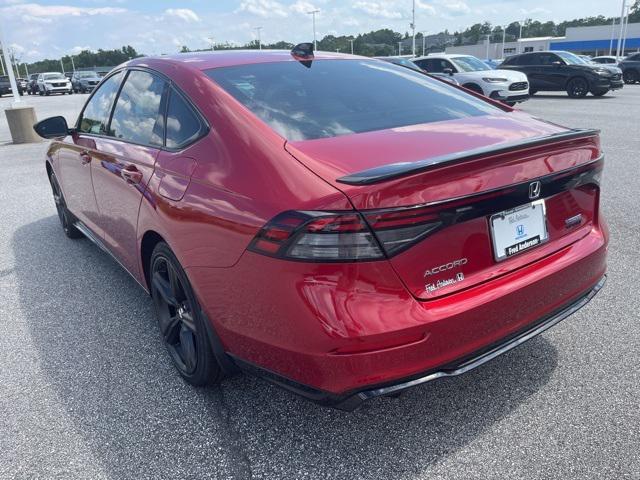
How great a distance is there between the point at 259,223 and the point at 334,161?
0.37m

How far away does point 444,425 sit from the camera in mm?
2430

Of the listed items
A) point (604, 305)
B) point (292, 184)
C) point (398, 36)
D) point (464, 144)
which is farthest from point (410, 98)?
point (398, 36)

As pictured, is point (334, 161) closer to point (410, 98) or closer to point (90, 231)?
point (410, 98)

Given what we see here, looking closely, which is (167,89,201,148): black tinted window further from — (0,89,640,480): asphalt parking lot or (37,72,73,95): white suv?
(37,72,73,95): white suv

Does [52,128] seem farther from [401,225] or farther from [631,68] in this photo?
[631,68]

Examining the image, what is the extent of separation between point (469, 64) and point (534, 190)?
17.1 metres

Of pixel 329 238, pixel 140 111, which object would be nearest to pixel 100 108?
pixel 140 111

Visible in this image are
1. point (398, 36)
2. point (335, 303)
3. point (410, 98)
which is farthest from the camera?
point (398, 36)

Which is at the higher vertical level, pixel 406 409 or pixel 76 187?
pixel 76 187

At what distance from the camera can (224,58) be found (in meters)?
3.05

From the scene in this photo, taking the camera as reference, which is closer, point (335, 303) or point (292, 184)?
point (335, 303)

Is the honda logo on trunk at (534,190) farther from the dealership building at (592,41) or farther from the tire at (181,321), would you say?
the dealership building at (592,41)

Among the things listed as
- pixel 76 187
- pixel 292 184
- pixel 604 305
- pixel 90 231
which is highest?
pixel 292 184

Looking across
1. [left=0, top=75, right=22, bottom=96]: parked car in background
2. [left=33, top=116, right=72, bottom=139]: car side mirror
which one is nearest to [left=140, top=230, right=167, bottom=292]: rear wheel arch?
[left=33, top=116, right=72, bottom=139]: car side mirror
